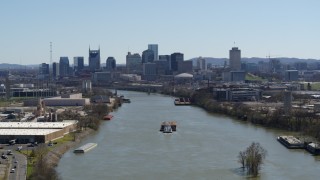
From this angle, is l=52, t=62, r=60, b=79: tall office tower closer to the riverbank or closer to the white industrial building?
the white industrial building

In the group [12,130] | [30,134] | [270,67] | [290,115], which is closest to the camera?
[30,134]

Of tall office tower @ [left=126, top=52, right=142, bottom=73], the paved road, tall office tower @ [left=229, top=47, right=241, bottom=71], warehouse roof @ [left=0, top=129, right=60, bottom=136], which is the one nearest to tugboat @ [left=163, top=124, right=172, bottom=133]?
warehouse roof @ [left=0, top=129, right=60, bottom=136]

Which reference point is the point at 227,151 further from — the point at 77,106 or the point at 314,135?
the point at 77,106

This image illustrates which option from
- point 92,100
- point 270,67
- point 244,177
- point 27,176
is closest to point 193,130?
point 244,177

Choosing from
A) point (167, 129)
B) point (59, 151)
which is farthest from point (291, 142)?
point (59, 151)

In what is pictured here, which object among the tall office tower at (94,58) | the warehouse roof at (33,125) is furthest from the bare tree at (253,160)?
the tall office tower at (94,58)

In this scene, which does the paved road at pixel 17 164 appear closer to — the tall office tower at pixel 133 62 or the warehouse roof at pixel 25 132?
the warehouse roof at pixel 25 132
